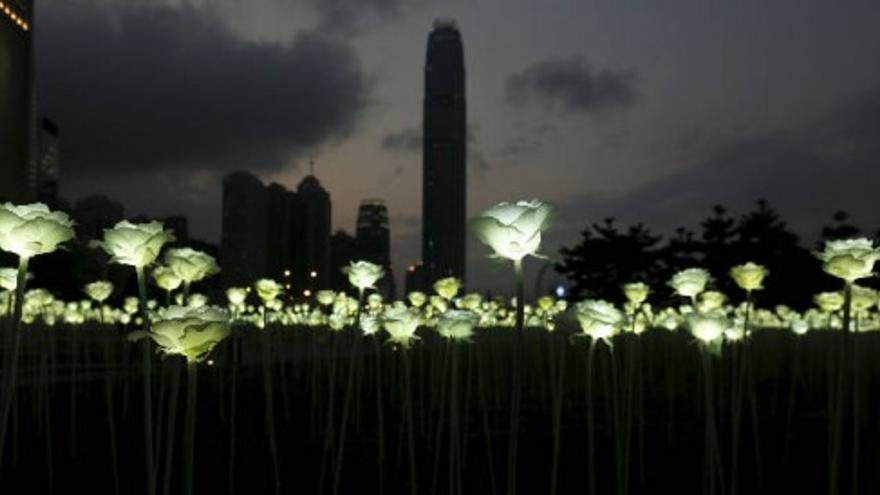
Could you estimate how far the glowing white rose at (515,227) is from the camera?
4.01 meters

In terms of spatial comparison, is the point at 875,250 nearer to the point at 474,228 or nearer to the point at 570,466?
the point at 474,228

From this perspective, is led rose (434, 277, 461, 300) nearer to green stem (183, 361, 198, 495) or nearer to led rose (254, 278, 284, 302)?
led rose (254, 278, 284, 302)

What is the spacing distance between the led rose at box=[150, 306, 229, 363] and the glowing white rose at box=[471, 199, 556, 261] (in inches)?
51.9

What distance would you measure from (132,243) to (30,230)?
774 mm

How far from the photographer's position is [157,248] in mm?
4723

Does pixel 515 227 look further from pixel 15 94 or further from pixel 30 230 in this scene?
pixel 15 94

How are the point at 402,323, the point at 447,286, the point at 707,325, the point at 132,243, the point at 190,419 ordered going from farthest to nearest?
1. the point at 447,286
2. the point at 402,323
3. the point at 707,325
4. the point at 132,243
5. the point at 190,419

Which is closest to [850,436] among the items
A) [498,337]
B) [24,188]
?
[498,337]

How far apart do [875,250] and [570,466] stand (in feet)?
13.7

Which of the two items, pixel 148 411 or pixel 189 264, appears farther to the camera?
pixel 189 264

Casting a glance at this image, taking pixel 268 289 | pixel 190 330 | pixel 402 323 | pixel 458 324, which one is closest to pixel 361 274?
pixel 402 323

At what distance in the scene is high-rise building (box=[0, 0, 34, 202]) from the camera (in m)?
86.4

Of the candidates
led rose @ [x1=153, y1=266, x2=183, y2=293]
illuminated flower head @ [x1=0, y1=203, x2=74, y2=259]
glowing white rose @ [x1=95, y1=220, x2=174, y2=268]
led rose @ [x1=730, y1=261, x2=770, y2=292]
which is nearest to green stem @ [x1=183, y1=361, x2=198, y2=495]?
illuminated flower head @ [x1=0, y1=203, x2=74, y2=259]

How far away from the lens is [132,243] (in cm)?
470
